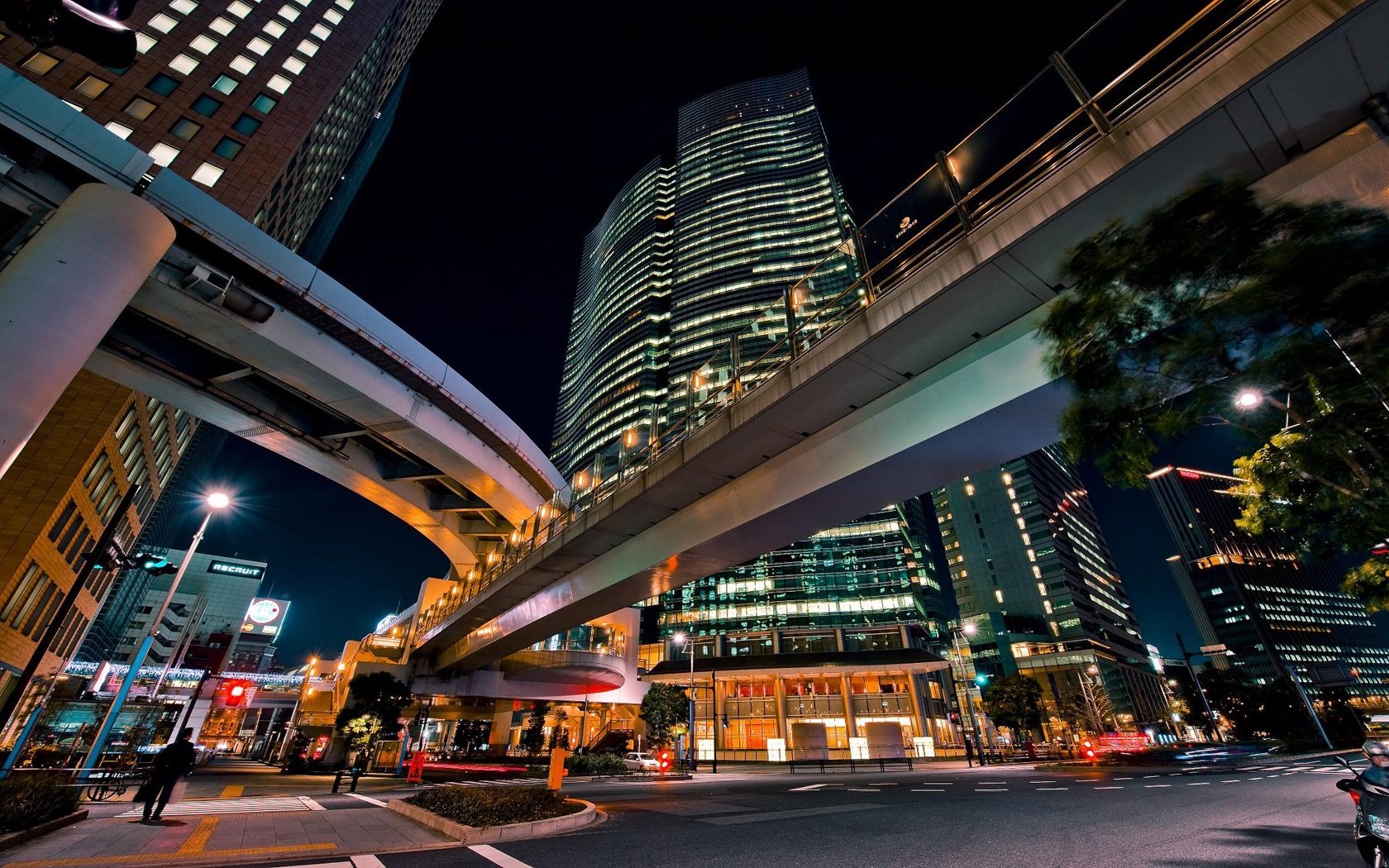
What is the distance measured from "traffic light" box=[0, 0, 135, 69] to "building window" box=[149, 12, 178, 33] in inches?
1893

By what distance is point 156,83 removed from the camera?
3300 cm

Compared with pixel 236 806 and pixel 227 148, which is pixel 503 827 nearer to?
pixel 236 806

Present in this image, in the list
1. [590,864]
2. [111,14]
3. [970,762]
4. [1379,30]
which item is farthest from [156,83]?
[970,762]

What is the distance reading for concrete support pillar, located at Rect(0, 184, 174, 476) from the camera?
469 inches

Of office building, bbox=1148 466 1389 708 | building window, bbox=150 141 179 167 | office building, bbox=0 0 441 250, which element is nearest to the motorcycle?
office building, bbox=0 0 441 250

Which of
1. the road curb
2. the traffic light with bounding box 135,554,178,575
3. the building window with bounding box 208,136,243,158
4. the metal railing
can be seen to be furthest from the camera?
the building window with bounding box 208,136,243,158

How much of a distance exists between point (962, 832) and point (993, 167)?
12.0 m

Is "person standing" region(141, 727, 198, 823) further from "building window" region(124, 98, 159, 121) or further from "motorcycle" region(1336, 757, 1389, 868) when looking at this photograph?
"building window" region(124, 98, 159, 121)

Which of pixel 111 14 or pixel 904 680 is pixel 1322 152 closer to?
pixel 111 14

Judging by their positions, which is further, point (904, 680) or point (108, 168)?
point (904, 680)

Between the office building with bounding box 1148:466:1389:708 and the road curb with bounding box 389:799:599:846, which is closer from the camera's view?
the road curb with bounding box 389:799:599:846

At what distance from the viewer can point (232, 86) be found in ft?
117

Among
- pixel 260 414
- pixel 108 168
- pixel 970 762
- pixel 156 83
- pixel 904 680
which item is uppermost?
pixel 156 83

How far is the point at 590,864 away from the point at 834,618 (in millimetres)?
87490
